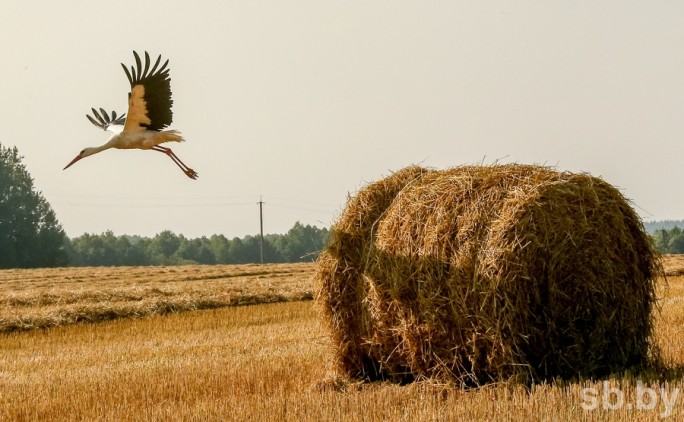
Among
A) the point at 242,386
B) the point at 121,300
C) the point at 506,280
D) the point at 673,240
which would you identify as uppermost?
the point at 673,240

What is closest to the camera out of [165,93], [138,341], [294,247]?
[165,93]

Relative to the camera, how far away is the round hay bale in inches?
269

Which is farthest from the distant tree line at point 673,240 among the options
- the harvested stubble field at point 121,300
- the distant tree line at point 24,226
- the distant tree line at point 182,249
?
the harvested stubble field at point 121,300

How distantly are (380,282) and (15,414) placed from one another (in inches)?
130

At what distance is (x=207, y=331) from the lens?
1304 cm

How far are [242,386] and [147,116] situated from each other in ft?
10.4

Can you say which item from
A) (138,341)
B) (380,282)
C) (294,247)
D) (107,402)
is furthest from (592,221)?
(294,247)

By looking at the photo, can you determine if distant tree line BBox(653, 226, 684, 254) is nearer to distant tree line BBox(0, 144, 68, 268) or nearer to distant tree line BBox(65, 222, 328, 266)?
distant tree line BBox(65, 222, 328, 266)

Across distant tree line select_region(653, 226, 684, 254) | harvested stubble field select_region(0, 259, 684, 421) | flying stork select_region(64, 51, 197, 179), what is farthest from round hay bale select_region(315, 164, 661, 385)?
distant tree line select_region(653, 226, 684, 254)

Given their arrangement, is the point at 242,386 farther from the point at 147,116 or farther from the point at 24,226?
the point at 24,226

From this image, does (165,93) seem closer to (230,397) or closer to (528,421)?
(230,397)

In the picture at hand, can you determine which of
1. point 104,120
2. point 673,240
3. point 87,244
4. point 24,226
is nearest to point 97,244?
point 87,244

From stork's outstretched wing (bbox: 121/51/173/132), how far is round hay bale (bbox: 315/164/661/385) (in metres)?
2.86

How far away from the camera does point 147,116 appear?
9.05 meters
